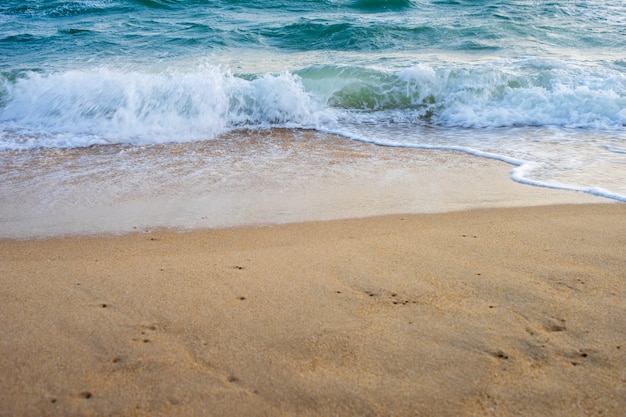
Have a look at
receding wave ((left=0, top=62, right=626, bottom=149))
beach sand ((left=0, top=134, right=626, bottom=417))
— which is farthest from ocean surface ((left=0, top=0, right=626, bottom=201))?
beach sand ((left=0, top=134, right=626, bottom=417))

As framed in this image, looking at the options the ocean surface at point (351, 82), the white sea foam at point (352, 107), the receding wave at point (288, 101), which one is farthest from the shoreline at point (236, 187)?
the receding wave at point (288, 101)

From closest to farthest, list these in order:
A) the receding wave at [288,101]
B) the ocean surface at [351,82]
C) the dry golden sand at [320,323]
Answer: the dry golden sand at [320,323] → the ocean surface at [351,82] → the receding wave at [288,101]

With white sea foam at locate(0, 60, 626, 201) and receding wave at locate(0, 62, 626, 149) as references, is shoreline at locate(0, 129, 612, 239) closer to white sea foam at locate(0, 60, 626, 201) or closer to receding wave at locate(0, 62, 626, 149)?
white sea foam at locate(0, 60, 626, 201)

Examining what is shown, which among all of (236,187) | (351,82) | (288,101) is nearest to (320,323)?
(236,187)

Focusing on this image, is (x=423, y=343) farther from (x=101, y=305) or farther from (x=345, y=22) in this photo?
(x=345, y=22)

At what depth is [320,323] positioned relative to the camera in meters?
2.14

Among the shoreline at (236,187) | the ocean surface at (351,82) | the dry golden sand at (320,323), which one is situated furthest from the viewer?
the ocean surface at (351,82)

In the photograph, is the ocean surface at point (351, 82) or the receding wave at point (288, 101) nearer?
the ocean surface at point (351, 82)

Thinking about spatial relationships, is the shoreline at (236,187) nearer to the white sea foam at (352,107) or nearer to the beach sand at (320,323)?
the beach sand at (320,323)

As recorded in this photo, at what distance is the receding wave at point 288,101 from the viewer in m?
6.11

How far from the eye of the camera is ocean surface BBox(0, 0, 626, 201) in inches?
222

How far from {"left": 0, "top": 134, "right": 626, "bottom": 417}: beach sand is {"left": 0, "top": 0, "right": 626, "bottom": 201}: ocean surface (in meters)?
1.69

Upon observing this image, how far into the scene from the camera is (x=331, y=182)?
415 centimetres

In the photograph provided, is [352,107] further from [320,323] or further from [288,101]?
[320,323]
